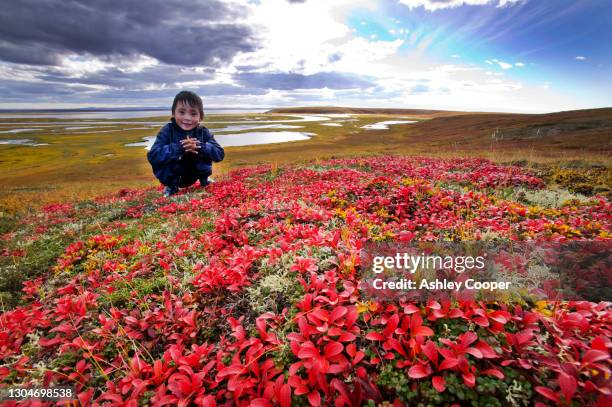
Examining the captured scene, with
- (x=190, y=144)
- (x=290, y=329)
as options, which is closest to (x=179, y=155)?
(x=190, y=144)

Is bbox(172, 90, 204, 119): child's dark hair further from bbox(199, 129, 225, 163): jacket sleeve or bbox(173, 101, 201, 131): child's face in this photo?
bbox(199, 129, 225, 163): jacket sleeve

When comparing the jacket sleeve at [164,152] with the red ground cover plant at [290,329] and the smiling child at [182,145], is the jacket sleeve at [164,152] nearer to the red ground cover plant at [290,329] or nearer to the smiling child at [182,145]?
the smiling child at [182,145]

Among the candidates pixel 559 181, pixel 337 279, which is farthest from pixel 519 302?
pixel 559 181

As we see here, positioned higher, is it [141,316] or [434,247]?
[434,247]

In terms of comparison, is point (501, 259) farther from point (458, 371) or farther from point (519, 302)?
point (458, 371)

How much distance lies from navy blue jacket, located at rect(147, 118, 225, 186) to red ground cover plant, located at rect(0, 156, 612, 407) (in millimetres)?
4207

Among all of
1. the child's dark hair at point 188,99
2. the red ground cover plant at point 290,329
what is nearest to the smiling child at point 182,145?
the child's dark hair at point 188,99

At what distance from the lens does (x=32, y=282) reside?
21.5 feet

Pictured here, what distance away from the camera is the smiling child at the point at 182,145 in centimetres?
1078

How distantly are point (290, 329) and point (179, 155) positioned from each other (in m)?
9.26

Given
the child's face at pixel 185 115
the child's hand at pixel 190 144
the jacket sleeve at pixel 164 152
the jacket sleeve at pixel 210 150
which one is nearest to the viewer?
the child's hand at pixel 190 144

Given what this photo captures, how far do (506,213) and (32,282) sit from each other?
11534 millimetres

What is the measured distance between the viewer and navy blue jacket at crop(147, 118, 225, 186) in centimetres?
1082

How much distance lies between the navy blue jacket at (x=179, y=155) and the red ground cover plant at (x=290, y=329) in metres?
4.21
